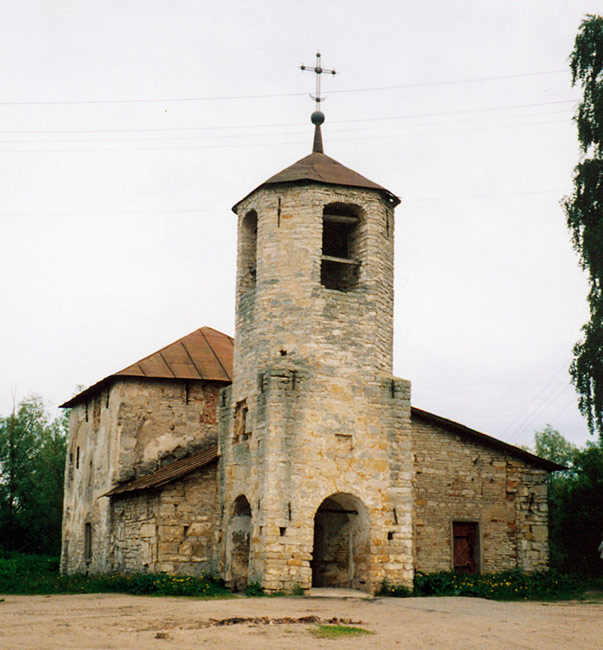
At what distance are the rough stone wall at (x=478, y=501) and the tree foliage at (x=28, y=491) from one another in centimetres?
2091

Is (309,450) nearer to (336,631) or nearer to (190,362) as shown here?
(336,631)

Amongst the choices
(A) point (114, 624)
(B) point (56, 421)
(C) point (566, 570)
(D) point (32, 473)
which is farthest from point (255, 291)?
(B) point (56, 421)

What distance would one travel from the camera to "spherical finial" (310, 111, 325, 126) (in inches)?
766

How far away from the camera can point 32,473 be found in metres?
36.3

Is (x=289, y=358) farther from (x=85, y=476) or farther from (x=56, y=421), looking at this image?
(x=56, y=421)

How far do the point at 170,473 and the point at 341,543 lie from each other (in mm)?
4170

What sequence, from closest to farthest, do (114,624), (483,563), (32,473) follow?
(114,624)
(483,563)
(32,473)

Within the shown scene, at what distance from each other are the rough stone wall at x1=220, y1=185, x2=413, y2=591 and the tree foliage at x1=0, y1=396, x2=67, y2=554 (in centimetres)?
2041

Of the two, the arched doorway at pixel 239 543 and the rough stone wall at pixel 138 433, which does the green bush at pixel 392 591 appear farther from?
the rough stone wall at pixel 138 433

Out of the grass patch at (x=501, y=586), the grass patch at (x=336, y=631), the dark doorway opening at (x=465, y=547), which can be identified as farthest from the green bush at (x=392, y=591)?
the grass patch at (x=336, y=631)

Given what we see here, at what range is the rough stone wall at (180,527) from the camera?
17281 mm

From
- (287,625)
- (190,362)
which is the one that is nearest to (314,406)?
(287,625)

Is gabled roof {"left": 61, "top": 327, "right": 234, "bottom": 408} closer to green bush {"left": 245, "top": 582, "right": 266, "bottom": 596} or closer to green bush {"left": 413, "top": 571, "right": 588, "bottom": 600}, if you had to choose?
green bush {"left": 245, "top": 582, "right": 266, "bottom": 596}

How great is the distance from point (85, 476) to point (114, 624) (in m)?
12.6
